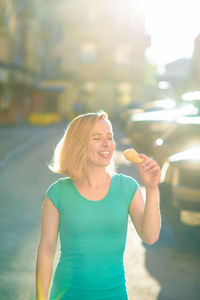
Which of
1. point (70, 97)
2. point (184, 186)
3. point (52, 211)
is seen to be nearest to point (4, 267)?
point (184, 186)

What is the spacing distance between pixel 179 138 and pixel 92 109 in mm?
57308

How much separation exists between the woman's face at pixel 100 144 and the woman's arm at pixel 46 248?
0.31m

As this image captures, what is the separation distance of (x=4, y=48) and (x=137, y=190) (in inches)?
1610

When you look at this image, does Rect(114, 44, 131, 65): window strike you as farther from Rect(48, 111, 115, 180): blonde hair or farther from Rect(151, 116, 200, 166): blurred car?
Rect(48, 111, 115, 180): blonde hair

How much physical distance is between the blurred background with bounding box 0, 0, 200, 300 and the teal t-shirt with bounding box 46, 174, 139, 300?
2585mm

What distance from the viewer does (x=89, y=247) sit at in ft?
9.39

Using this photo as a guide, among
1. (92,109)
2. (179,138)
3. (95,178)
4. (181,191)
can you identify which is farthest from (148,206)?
(92,109)

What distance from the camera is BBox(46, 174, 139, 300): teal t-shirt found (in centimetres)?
284

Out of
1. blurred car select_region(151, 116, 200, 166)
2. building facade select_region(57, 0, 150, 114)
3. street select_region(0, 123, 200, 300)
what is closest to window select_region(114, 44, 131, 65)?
building facade select_region(57, 0, 150, 114)

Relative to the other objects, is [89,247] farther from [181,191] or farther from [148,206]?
[181,191]

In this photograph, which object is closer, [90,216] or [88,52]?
[90,216]

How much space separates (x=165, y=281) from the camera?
5.91m

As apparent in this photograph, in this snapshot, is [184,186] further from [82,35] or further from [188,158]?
[82,35]

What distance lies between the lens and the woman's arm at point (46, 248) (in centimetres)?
295
